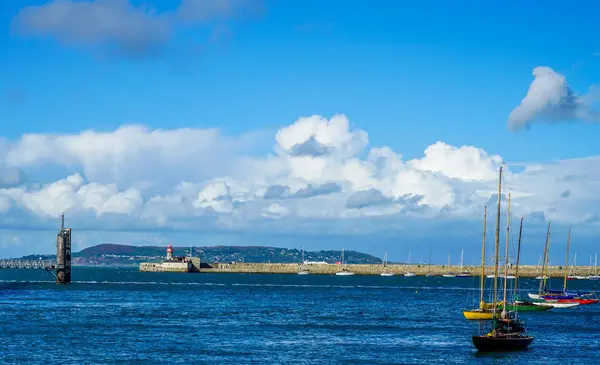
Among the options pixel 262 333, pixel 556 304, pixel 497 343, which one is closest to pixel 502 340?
pixel 497 343

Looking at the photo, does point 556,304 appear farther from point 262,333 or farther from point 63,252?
point 63,252

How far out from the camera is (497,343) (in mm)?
65875

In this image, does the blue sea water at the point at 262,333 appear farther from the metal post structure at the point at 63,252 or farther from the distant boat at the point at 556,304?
the metal post structure at the point at 63,252

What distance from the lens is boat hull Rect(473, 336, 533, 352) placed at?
215ft

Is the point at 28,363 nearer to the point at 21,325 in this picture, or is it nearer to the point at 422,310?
the point at 21,325

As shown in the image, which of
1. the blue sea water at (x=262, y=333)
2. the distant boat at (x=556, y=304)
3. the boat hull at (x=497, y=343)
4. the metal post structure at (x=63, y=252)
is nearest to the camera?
the blue sea water at (x=262, y=333)

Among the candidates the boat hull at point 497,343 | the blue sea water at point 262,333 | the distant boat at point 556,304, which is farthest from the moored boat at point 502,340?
the distant boat at point 556,304

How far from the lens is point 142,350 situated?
2618 inches

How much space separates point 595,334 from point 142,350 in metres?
43.6

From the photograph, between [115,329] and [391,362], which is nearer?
[391,362]

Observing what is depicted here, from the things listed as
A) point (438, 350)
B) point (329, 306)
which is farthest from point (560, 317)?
point (438, 350)

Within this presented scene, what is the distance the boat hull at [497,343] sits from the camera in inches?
2584

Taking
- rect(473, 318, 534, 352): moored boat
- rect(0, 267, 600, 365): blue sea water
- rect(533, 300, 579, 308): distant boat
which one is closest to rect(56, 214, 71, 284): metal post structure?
rect(0, 267, 600, 365): blue sea water

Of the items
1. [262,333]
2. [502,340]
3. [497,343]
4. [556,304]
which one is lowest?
[556,304]
